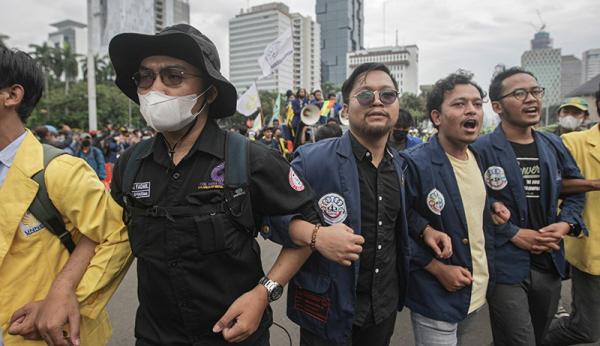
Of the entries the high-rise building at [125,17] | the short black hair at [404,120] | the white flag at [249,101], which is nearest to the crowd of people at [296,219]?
the short black hair at [404,120]

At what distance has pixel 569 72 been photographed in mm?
117938

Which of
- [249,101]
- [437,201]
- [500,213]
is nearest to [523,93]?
[500,213]

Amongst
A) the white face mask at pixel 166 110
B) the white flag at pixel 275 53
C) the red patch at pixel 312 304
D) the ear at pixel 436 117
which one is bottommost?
the red patch at pixel 312 304

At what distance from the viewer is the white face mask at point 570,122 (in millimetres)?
5082

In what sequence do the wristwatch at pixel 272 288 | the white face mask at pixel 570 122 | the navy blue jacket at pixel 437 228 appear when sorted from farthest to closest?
the white face mask at pixel 570 122, the navy blue jacket at pixel 437 228, the wristwatch at pixel 272 288

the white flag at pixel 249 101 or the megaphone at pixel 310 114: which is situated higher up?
the white flag at pixel 249 101

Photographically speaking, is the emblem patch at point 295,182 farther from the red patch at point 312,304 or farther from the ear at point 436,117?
the ear at point 436,117

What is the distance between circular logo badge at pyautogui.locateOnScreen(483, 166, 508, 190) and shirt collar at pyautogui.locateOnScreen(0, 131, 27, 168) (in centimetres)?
253

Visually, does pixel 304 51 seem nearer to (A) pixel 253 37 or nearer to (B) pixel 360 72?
(A) pixel 253 37

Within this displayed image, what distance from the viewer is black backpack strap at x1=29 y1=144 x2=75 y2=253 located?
1.55m

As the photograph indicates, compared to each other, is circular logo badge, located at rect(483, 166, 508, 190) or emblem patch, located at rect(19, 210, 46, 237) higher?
circular logo badge, located at rect(483, 166, 508, 190)

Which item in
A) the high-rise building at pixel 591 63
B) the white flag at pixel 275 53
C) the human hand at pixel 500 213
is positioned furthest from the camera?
the high-rise building at pixel 591 63

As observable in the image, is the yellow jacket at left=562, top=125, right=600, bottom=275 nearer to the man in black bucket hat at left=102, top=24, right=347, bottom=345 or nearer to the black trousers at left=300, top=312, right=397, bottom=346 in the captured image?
the black trousers at left=300, top=312, right=397, bottom=346

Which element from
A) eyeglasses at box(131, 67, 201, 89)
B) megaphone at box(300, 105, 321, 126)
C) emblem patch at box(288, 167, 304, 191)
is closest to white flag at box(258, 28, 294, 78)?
megaphone at box(300, 105, 321, 126)
